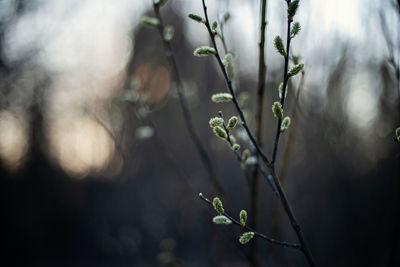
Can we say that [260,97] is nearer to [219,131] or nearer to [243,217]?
[219,131]

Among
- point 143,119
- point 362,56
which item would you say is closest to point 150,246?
point 143,119

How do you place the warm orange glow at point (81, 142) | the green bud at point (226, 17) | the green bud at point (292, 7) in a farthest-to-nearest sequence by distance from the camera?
1. the warm orange glow at point (81, 142)
2. the green bud at point (226, 17)
3. the green bud at point (292, 7)

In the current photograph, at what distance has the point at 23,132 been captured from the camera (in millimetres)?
7062

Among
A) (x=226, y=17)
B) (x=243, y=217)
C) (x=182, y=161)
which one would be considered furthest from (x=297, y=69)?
(x=182, y=161)

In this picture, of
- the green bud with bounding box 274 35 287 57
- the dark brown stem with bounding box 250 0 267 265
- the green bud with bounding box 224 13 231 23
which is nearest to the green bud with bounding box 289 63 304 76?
the green bud with bounding box 274 35 287 57

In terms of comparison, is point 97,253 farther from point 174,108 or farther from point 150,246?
point 174,108

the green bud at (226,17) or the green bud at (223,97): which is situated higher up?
the green bud at (226,17)

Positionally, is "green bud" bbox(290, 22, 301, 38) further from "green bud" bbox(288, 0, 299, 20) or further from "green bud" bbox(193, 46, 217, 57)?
"green bud" bbox(193, 46, 217, 57)

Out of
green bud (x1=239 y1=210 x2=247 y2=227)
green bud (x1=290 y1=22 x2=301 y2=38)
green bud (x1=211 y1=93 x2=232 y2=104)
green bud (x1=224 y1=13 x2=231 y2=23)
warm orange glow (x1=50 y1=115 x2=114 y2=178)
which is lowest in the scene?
green bud (x1=239 y1=210 x2=247 y2=227)

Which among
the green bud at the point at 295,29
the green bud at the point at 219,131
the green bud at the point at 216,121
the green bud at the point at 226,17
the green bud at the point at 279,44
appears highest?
the green bud at the point at 226,17

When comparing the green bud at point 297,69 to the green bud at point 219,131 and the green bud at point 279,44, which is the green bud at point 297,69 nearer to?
the green bud at point 279,44

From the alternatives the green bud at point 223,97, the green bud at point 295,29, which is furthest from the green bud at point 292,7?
the green bud at point 223,97

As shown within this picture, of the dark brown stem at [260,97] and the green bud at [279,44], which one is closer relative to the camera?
the green bud at [279,44]

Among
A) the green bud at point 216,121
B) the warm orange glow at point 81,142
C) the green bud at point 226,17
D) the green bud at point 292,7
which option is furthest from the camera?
the warm orange glow at point 81,142
